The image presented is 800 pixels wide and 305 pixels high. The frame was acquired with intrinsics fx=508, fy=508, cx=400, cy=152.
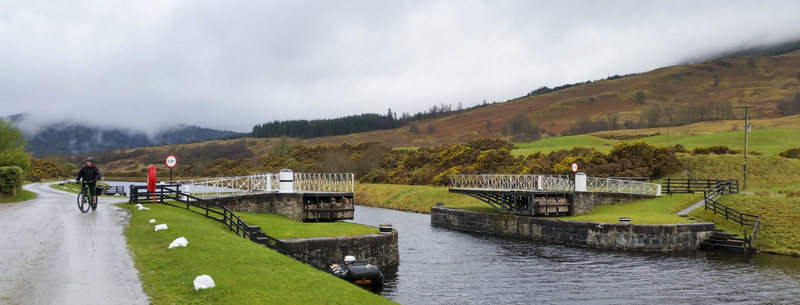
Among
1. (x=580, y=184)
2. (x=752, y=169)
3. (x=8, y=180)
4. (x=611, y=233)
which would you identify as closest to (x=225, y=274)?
(x=611, y=233)

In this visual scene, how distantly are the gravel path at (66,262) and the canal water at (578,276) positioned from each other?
11606mm

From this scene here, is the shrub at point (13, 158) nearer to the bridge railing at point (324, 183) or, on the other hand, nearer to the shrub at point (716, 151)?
the bridge railing at point (324, 183)

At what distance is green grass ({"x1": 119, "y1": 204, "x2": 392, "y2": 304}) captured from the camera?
42.4 ft

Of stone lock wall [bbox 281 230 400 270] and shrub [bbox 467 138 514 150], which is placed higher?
shrub [bbox 467 138 514 150]

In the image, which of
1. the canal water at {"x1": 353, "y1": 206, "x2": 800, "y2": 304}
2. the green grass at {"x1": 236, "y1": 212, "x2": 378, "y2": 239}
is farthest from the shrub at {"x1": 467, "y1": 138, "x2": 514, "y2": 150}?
the green grass at {"x1": 236, "y1": 212, "x2": 378, "y2": 239}

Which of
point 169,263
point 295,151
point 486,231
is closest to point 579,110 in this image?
point 295,151

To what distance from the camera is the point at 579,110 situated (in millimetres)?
194125

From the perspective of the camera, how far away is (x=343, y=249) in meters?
26.8

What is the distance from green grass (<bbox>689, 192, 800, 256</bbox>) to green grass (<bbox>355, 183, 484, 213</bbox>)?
25731mm

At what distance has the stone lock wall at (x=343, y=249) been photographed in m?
25.0

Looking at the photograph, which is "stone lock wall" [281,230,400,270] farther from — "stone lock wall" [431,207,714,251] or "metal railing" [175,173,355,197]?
"stone lock wall" [431,207,714,251]

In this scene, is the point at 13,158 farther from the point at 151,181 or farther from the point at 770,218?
the point at 770,218

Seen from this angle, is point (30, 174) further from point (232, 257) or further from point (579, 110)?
point (579, 110)

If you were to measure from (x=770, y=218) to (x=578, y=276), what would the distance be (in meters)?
22.0
